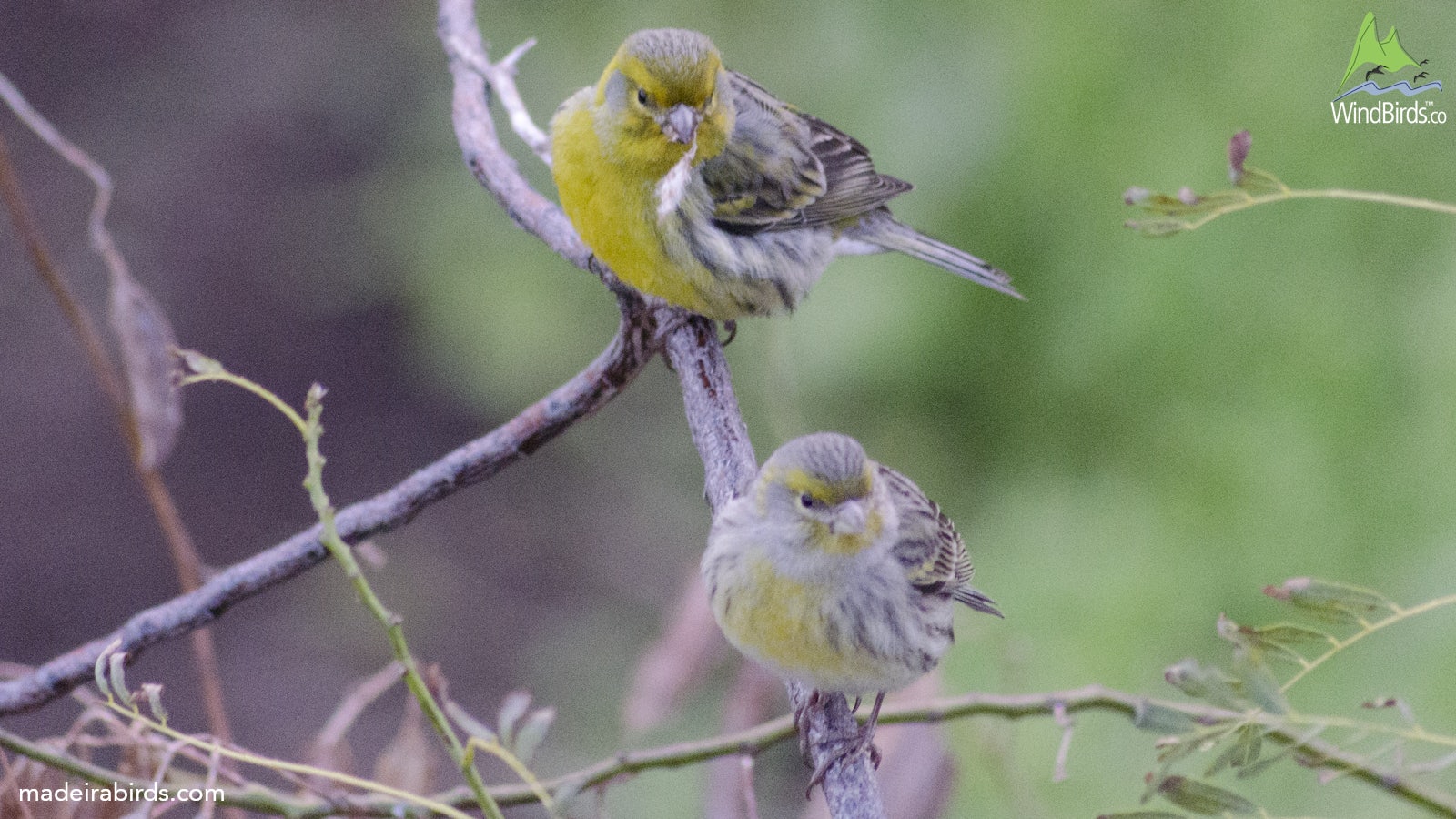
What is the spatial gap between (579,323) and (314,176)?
7.23 ft

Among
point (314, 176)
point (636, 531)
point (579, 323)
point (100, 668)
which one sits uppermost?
point (314, 176)

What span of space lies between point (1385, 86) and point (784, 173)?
54.3 inches

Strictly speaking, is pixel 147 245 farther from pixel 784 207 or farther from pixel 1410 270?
pixel 1410 270

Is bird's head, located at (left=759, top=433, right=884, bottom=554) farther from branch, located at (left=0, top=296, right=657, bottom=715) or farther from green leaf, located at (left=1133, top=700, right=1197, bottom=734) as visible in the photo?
green leaf, located at (left=1133, top=700, right=1197, bottom=734)

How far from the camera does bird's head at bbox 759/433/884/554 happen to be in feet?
6.65

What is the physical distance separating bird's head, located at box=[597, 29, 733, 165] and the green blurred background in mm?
568

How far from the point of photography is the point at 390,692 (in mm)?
5504

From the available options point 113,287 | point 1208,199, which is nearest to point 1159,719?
point 1208,199

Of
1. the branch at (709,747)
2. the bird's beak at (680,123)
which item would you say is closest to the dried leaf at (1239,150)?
the branch at (709,747)

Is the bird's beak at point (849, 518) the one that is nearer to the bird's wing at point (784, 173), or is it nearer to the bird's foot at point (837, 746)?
the bird's foot at point (837, 746)

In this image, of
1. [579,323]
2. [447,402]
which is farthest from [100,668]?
[447,402]

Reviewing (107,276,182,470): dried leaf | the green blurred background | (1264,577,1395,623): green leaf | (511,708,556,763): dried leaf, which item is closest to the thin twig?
(107,276,182,470): dried leaf

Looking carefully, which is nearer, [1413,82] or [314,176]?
[1413,82]

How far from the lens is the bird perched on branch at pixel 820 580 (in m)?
1.94
